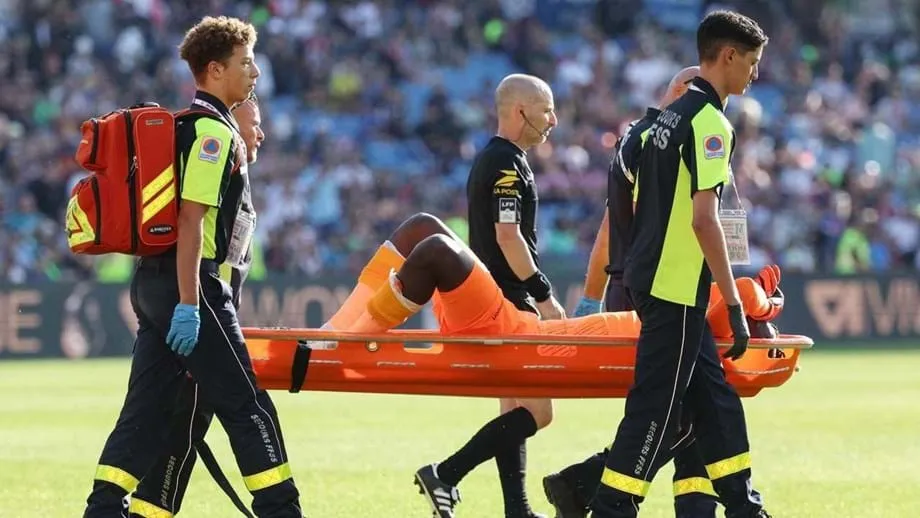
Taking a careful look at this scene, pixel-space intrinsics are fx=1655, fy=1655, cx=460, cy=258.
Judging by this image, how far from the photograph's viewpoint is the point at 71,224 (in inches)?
269

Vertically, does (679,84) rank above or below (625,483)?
above

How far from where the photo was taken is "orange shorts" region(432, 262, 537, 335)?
25.6 feet

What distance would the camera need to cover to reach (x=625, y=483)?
7.02 meters

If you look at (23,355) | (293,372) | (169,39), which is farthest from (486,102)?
(293,372)

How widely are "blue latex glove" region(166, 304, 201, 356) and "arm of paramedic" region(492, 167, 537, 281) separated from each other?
7.21 ft

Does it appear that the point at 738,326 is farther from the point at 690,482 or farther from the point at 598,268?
the point at 598,268

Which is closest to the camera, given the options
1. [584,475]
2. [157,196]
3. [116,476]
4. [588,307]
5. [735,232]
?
[157,196]

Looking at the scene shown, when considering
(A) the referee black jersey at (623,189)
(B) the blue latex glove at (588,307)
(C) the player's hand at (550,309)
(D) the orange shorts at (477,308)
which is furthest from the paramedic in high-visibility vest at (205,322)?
(B) the blue latex glove at (588,307)

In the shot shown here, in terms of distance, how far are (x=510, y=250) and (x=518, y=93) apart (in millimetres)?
844

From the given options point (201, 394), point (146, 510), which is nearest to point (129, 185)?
point (201, 394)

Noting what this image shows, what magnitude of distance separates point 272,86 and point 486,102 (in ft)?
11.9

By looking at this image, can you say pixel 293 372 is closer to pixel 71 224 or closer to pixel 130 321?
pixel 71 224

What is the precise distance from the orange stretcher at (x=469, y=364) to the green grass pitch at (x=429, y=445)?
1.26m

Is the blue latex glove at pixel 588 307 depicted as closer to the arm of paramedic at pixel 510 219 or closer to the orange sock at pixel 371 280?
the arm of paramedic at pixel 510 219
